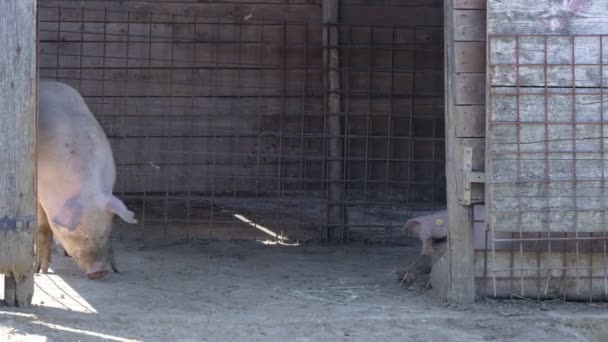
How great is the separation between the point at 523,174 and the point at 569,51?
79 cm

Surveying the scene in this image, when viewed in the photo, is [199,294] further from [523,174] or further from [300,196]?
[300,196]

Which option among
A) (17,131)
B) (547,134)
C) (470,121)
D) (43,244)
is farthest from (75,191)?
(547,134)

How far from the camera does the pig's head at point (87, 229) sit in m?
6.47

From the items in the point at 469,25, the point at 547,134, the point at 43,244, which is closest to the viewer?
the point at 547,134

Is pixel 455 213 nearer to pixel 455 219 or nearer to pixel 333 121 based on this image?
pixel 455 219

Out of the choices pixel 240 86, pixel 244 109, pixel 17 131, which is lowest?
pixel 17 131

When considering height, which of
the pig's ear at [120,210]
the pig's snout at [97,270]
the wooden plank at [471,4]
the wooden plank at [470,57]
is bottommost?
the pig's snout at [97,270]

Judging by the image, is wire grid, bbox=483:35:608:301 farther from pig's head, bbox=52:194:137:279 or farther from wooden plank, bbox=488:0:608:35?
pig's head, bbox=52:194:137:279

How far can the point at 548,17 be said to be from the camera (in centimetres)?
552

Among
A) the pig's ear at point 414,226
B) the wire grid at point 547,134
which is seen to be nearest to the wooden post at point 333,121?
the pig's ear at point 414,226

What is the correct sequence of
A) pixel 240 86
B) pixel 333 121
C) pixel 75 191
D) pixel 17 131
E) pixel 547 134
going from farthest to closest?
pixel 240 86, pixel 333 121, pixel 75 191, pixel 547 134, pixel 17 131

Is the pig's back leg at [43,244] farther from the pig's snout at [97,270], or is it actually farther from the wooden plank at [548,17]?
the wooden plank at [548,17]

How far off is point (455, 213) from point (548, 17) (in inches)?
51.6

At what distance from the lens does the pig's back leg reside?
6.79 meters
